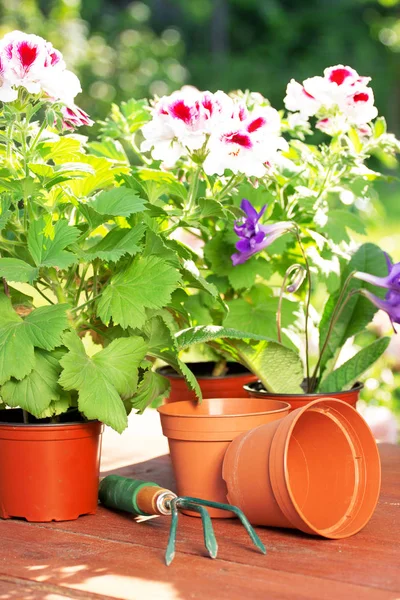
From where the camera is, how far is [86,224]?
1.25 meters

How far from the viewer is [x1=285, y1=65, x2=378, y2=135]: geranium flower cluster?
4.81 feet

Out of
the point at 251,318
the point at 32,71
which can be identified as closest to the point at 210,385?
the point at 251,318

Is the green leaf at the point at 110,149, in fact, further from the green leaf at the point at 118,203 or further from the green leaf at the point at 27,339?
the green leaf at the point at 27,339

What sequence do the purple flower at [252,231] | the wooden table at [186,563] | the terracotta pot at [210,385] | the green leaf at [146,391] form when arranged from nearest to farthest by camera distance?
1. the wooden table at [186,563]
2. the green leaf at [146,391]
3. the purple flower at [252,231]
4. the terracotta pot at [210,385]

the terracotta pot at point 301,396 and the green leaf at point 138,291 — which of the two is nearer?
the green leaf at point 138,291

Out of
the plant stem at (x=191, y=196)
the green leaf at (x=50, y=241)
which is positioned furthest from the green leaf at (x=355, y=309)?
the green leaf at (x=50, y=241)

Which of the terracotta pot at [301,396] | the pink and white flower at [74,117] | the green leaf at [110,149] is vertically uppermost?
the green leaf at [110,149]

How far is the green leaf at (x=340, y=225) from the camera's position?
156cm

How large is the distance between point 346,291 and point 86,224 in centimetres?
51

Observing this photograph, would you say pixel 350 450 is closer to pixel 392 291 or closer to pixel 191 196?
pixel 392 291

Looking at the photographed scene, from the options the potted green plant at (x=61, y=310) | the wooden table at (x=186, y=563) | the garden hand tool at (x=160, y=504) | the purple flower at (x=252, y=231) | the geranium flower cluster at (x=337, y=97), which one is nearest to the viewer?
the wooden table at (x=186, y=563)

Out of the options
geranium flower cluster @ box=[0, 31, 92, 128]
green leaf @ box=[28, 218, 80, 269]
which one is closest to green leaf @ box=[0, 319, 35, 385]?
green leaf @ box=[28, 218, 80, 269]

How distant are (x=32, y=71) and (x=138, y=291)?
33 cm

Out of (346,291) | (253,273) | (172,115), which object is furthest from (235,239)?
(172,115)
